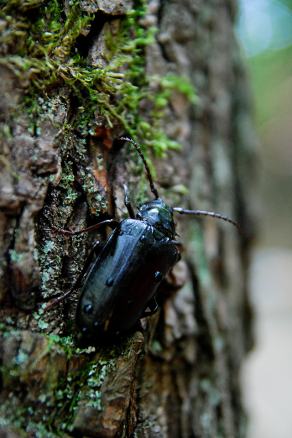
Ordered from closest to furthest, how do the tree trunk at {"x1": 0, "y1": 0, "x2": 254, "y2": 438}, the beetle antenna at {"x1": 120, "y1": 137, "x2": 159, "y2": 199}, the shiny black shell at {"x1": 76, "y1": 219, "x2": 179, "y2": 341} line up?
the tree trunk at {"x1": 0, "y1": 0, "x2": 254, "y2": 438}
the shiny black shell at {"x1": 76, "y1": 219, "x2": 179, "y2": 341}
the beetle antenna at {"x1": 120, "y1": 137, "x2": 159, "y2": 199}

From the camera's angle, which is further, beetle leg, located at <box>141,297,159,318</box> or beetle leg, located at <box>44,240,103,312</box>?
beetle leg, located at <box>141,297,159,318</box>

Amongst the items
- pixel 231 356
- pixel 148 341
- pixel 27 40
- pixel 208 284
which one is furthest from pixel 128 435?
pixel 27 40

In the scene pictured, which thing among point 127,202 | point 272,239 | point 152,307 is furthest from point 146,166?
point 272,239

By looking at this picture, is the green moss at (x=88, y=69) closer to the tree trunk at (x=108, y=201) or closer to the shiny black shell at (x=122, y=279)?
the tree trunk at (x=108, y=201)

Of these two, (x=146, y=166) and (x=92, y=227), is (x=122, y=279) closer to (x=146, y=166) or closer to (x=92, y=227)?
(x=92, y=227)

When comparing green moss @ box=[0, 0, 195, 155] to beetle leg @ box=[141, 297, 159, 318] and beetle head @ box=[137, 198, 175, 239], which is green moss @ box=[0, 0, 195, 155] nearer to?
beetle head @ box=[137, 198, 175, 239]

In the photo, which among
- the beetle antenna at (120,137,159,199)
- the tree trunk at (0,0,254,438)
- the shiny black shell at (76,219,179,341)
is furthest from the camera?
the beetle antenna at (120,137,159,199)

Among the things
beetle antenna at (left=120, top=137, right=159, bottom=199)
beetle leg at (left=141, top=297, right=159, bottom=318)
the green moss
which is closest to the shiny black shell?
beetle leg at (left=141, top=297, right=159, bottom=318)
